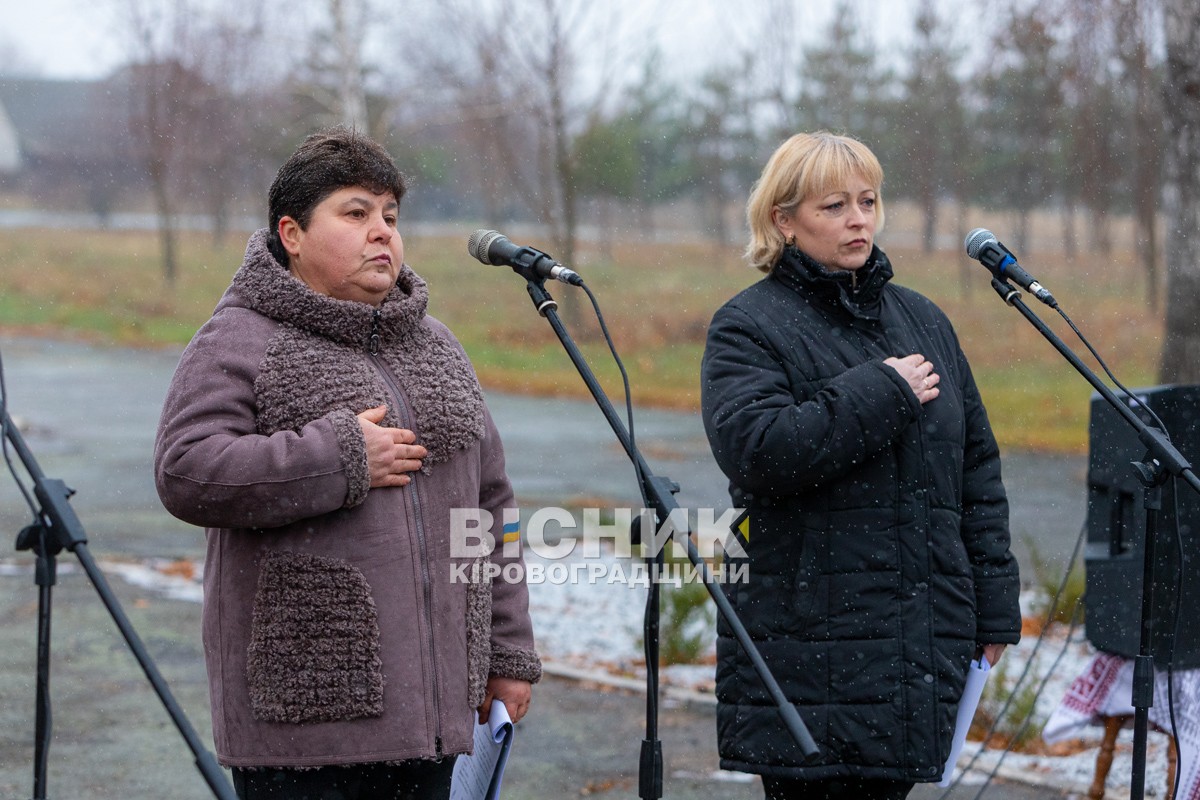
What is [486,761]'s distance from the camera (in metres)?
2.63

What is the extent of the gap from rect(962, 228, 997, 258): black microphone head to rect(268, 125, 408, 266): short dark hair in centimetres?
131

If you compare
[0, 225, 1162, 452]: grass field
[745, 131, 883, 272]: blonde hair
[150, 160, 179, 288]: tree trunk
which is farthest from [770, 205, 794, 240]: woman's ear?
[150, 160, 179, 288]: tree trunk

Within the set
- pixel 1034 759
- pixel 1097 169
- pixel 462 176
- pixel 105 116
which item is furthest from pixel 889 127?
pixel 1034 759

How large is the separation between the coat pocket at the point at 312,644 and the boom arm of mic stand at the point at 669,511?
531 mm

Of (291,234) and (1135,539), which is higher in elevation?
(291,234)

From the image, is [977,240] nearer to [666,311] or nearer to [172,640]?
[172,640]

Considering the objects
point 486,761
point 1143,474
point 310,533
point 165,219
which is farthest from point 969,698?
point 165,219

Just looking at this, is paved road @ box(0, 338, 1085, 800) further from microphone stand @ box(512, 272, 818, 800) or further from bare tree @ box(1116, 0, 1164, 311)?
bare tree @ box(1116, 0, 1164, 311)

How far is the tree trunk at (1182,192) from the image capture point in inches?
221

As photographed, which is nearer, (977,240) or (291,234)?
(291,234)

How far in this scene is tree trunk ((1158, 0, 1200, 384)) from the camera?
562 centimetres

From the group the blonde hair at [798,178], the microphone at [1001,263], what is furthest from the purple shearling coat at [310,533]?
the microphone at [1001,263]

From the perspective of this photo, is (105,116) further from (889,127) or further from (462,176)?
(889,127)

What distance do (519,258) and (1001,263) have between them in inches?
43.3
